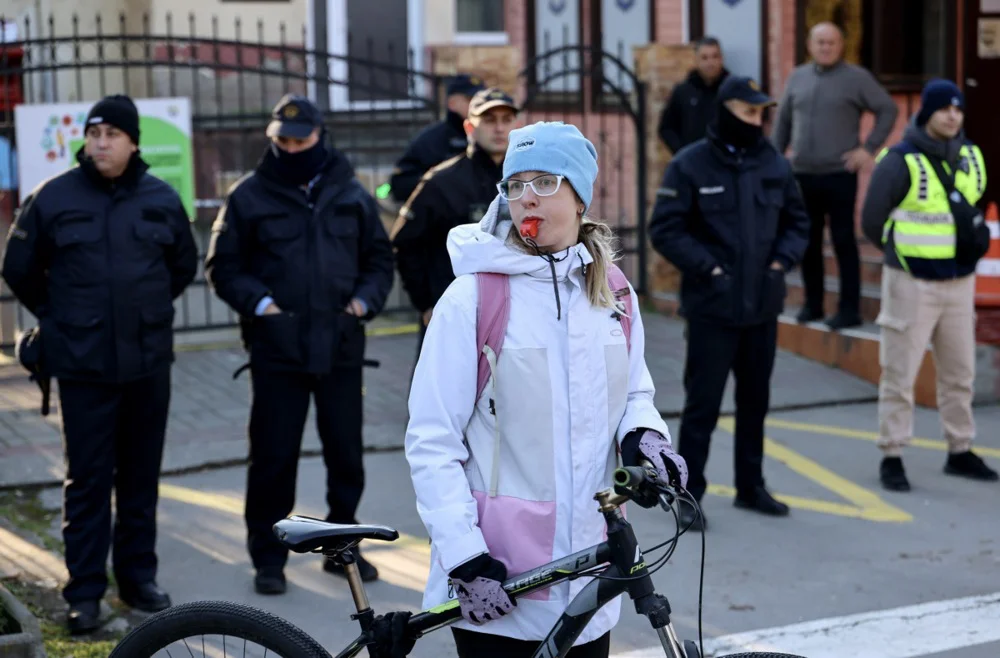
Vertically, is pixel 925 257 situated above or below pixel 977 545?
above

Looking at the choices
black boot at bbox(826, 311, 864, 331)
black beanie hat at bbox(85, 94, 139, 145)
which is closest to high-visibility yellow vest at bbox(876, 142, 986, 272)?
black boot at bbox(826, 311, 864, 331)

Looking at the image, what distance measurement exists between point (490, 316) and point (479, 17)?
1301cm

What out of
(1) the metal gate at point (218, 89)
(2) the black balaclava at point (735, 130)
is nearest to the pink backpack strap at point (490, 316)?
(2) the black balaclava at point (735, 130)

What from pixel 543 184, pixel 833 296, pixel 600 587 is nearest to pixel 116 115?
pixel 543 184

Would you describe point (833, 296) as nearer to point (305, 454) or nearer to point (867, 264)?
point (867, 264)

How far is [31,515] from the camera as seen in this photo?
7094 mm

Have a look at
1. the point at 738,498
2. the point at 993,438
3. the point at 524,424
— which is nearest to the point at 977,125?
the point at 993,438

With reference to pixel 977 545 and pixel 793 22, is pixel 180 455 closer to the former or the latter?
pixel 977 545

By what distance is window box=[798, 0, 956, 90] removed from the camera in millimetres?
13812

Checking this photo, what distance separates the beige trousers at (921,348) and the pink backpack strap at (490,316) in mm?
4574

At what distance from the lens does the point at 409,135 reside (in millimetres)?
13602

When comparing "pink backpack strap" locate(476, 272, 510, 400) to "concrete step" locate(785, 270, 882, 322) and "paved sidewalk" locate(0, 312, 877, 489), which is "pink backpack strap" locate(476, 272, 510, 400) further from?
"concrete step" locate(785, 270, 882, 322)

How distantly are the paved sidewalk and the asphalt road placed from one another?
27 cm

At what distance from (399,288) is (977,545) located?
6166 mm
